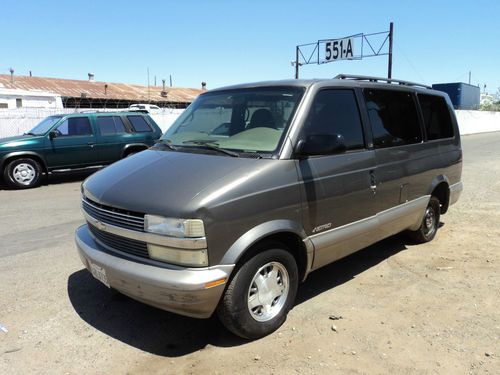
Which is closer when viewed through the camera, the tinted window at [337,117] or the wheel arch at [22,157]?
the tinted window at [337,117]

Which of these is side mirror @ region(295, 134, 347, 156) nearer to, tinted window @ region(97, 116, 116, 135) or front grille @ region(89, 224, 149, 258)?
front grille @ region(89, 224, 149, 258)

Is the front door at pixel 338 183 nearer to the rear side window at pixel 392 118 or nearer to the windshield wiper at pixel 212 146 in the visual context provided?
the rear side window at pixel 392 118

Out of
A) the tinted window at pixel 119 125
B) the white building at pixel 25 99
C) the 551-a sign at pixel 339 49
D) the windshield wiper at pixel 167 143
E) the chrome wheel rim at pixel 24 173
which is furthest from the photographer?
the white building at pixel 25 99

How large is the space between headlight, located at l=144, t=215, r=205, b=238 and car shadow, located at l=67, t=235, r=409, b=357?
0.99 metres

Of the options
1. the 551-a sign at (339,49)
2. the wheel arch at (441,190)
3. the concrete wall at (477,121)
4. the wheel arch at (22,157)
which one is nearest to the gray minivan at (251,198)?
the wheel arch at (441,190)

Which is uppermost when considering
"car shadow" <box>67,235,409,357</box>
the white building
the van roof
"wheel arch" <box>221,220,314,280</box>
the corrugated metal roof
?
the corrugated metal roof

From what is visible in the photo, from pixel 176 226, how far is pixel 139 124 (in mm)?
10308

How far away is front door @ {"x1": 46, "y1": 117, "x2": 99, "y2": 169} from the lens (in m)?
11.3

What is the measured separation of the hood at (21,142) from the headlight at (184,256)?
30.5ft

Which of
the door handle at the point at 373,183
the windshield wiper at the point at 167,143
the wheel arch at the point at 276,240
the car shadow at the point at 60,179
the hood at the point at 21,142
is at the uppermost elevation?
the windshield wiper at the point at 167,143

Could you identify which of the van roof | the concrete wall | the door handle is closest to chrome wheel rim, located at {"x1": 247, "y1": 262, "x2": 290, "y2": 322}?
the door handle

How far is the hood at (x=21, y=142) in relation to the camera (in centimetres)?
1074

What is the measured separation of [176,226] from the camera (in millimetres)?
3002

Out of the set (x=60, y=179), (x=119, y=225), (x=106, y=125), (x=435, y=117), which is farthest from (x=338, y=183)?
(x=60, y=179)
